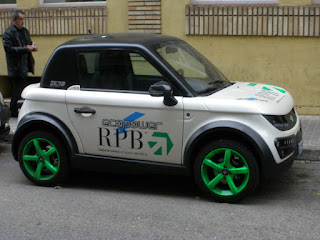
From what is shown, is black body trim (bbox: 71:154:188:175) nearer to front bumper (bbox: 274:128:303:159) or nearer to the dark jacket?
front bumper (bbox: 274:128:303:159)

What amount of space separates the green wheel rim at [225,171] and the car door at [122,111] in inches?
13.4

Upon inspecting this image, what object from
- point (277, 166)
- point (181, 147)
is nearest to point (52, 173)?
point (181, 147)

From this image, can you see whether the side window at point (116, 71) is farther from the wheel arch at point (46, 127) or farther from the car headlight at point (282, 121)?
the car headlight at point (282, 121)

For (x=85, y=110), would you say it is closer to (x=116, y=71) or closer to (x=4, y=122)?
(x=116, y=71)

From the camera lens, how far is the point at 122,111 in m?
5.79

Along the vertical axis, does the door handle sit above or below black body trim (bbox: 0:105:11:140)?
above

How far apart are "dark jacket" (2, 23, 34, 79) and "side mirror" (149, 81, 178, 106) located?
468 cm

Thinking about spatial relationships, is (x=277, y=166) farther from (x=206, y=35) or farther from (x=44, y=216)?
(x=206, y=35)

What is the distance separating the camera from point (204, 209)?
215 inches

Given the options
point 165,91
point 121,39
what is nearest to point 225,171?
point 165,91

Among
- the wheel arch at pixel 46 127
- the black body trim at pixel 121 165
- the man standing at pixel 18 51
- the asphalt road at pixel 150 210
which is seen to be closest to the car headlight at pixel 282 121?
the asphalt road at pixel 150 210

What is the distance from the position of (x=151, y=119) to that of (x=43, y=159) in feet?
4.64

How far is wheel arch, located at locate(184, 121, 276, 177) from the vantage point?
5359mm

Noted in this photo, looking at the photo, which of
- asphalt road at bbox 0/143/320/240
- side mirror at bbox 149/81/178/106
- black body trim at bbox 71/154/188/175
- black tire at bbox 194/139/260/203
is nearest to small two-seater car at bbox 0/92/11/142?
asphalt road at bbox 0/143/320/240
